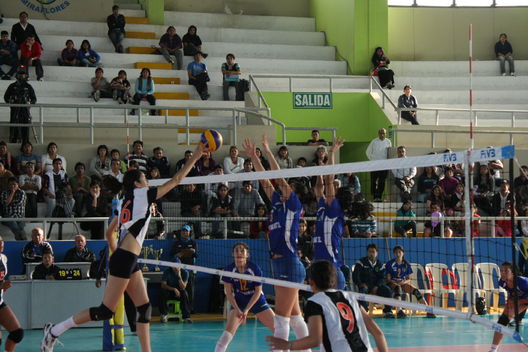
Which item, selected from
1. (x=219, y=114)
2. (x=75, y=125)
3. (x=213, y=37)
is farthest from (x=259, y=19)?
(x=75, y=125)

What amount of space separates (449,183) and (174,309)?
728 centimetres

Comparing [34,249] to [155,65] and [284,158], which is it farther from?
[155,65]

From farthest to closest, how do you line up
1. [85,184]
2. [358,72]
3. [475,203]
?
[358,72] → [475,203] → [85,184]

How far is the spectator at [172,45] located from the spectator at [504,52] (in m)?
10.9

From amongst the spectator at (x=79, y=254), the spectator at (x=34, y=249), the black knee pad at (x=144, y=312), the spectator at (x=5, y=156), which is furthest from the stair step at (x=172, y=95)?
the black knee pad at (x=144, y=312)

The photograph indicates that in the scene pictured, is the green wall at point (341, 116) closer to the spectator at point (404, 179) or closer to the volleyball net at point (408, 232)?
the spectator at point (404, 179)

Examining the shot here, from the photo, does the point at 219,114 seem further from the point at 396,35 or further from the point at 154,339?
the point at 154,339

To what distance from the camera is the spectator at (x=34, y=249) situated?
1596 cm

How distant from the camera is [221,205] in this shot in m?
17.9

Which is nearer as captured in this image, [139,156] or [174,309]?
[174,309]

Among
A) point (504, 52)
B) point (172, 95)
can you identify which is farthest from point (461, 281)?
point (504, 52)

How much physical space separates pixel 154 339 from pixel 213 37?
52.7ft

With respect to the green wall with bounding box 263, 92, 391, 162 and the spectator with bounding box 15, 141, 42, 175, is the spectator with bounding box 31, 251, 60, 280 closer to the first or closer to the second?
the spectator with bounding box 15, 141, 42, 175

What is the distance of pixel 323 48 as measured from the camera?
94.5 feet
